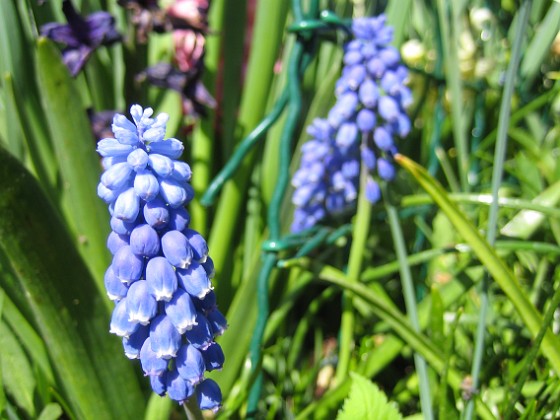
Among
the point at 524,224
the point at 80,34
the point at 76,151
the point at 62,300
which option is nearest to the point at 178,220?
the point at 62,300

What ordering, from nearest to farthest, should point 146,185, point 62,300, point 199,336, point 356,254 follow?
point 146,185 < point 199,336 < point 62,300 < point 356,254

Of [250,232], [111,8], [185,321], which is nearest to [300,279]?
[250,232]

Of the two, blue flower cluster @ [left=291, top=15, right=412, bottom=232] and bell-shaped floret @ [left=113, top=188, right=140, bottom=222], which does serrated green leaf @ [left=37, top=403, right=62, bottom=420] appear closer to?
bell-shaped floret @ [left=113, top=188, right=140, bottom=222]

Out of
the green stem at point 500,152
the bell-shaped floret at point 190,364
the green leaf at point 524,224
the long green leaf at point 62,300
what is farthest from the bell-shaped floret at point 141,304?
the green leaf at point 524,224

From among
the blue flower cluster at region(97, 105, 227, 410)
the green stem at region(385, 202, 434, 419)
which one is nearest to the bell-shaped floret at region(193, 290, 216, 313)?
the blue flower cluster at region(97, 105, 227, 410)

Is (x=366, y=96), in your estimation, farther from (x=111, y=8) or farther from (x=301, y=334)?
(x=111, y=8)

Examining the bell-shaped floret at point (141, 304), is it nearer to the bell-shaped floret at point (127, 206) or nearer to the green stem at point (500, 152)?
the bell-shaped floret at point (127, 206)

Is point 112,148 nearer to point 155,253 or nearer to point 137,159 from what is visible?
point 137,159
